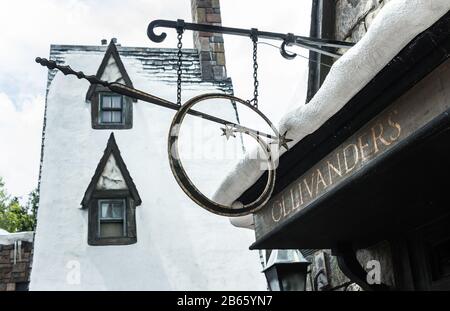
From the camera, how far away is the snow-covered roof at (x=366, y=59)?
222cm

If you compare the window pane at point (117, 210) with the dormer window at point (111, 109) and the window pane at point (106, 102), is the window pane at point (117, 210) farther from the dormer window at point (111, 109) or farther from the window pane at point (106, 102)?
the window pane at point (106, 102)

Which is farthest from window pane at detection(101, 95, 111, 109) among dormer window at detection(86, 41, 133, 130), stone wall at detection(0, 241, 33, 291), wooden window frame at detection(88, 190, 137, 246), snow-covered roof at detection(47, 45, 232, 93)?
stone wall at detection(0, 241, 33, 291)

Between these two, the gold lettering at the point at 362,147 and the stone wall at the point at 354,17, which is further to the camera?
the stone wall at the point at 354,17

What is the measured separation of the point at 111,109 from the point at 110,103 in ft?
0.53

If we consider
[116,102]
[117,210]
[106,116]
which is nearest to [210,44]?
[116,102]

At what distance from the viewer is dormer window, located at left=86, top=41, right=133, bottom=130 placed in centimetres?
1355

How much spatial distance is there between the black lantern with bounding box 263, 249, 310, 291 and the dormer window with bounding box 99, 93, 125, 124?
9144mm

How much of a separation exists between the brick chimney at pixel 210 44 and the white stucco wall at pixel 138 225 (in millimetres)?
1601

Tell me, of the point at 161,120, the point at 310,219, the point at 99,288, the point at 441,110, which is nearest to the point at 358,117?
the point at 441,110

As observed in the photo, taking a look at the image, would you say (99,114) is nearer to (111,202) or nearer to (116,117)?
(116,117)

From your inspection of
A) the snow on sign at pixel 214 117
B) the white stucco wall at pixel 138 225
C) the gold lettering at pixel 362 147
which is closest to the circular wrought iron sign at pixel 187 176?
the snow on sign at pixel 214 117

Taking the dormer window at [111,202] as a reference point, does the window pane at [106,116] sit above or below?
above

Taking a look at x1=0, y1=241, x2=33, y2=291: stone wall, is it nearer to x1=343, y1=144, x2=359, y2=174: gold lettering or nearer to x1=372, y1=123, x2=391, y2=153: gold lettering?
x1=343, y1=144, x2=359, y2=174: gold lettering

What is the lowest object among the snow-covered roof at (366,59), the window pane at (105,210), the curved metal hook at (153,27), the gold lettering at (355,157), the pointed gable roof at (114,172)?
the gold lettering at (355,157)
